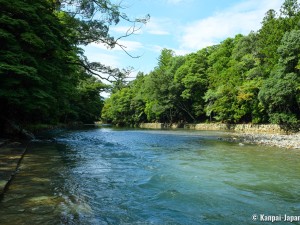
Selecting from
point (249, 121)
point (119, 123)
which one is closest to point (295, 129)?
point (249, 121)

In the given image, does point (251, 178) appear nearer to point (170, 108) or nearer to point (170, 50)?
point (170, 108)

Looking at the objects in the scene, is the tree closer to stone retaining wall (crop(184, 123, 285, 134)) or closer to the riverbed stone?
stone retaining wall (crop(184, 123, 285, 134))

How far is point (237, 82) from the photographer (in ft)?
137

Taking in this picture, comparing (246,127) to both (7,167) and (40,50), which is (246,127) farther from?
(7,167)

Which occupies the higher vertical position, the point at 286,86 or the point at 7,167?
the point at 286,86

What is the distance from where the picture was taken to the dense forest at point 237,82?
98.6 feet

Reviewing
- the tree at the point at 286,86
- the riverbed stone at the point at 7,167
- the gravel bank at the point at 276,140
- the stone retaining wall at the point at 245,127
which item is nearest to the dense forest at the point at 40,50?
the riverbed stone at the point at 7,167

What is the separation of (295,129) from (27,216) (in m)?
31.2

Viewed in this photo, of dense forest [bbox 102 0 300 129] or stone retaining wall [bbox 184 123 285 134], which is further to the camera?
stone retaining wall [bbox 184 123 285 134]

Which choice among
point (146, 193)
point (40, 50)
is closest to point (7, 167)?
point (146, 193)

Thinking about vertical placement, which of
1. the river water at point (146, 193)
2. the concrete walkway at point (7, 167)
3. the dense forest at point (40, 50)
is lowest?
the river water at point (146, 193)

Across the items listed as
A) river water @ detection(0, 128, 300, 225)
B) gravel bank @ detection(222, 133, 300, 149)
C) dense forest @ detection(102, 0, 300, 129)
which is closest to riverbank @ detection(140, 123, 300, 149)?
gravel bank @ detection(222, 133, 300, 149)

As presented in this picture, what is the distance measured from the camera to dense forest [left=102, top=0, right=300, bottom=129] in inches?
1183

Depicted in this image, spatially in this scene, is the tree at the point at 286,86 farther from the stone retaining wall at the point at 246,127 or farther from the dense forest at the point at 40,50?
the dense forest at the point at 40,50
